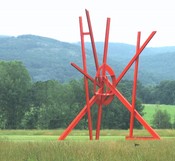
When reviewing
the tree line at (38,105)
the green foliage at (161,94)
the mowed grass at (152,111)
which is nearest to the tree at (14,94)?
the tree line at (38,105)

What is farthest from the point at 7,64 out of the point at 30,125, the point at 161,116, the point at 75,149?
the point at 75,149

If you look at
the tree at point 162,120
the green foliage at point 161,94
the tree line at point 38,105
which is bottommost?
the green foliage at point 161,94

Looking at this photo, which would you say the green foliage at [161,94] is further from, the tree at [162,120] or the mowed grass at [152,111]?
the tree at [162,120]

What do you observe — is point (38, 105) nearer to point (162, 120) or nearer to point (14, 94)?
point (14, 94)

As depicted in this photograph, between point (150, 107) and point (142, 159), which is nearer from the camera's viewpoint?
point (142, 159)

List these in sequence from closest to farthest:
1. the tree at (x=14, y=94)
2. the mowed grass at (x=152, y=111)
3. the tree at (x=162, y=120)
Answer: the tree at (x=14, y=94) < the tree at (x=162, y=120) < the mowed grass at (x=152, y=111)

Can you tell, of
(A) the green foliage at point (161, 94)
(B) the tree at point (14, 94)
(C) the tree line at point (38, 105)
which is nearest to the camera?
(C) the tree line at point (38, 105)

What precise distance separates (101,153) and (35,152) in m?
1.38

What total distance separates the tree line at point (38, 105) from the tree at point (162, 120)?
509 centimetres

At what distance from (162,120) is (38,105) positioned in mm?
16720

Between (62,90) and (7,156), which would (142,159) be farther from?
(62,90)

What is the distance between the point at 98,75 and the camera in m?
20.3

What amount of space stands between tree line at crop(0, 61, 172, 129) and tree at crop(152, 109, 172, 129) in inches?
200

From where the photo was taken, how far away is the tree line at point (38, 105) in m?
67.8
